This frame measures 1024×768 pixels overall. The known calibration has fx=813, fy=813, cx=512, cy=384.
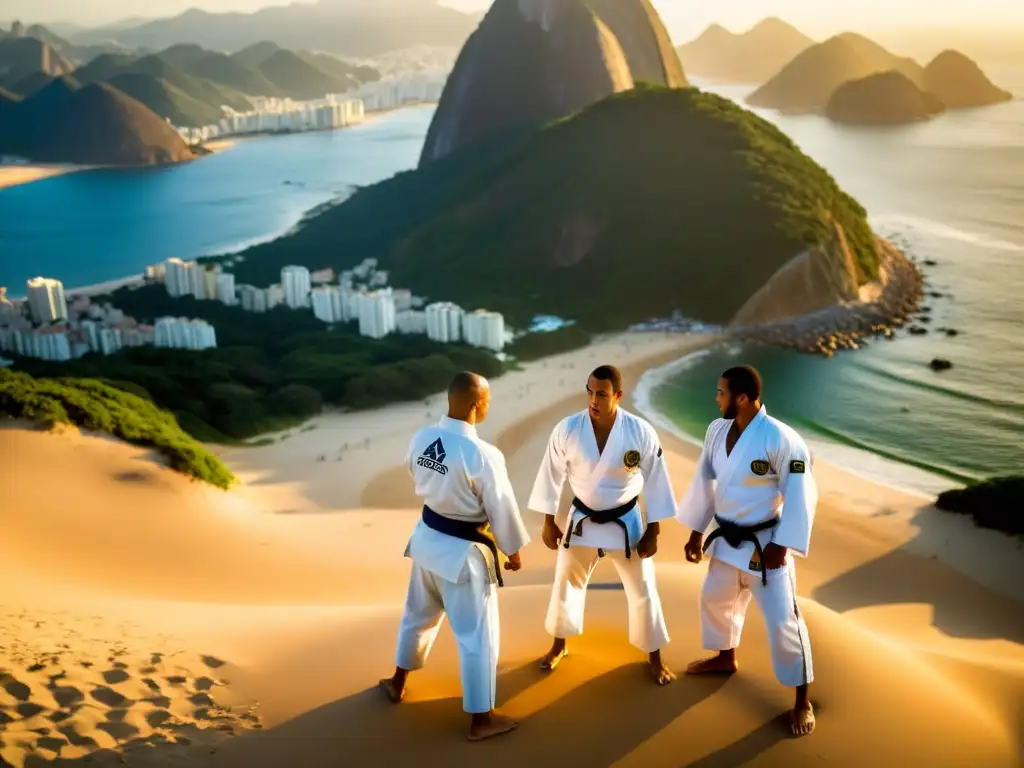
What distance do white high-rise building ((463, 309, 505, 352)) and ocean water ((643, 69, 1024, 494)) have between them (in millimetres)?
4262

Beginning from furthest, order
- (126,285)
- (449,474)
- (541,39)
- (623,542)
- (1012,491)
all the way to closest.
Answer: (541,39) → (126,285) → (1012,491) → (623,542) → (449,474)

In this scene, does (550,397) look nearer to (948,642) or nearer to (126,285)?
(948,642)

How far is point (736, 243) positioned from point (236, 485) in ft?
64.6

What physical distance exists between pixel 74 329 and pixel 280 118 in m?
80.2

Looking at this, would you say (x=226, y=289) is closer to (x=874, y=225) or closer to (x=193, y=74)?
(x=874, y=225)

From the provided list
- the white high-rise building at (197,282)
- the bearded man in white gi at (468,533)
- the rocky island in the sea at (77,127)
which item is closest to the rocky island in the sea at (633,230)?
the white high-rise building at (197,282)

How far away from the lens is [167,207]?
55844mm

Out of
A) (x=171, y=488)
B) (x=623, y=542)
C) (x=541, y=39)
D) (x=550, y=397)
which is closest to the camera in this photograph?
(x=623, y=542)

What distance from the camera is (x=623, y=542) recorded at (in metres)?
4.40

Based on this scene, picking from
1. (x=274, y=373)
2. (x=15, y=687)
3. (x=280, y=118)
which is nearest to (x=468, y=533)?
(x=15, y=687)

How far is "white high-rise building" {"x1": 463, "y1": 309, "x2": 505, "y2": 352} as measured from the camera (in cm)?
2158

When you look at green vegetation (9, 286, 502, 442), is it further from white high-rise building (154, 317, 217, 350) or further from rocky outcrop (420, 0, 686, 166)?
rocky outcrop (420, 0, 686, 166)

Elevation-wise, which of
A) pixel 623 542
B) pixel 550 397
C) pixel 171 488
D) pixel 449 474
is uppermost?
pixel 449 474

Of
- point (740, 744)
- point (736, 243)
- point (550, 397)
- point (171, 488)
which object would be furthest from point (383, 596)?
point (736, 243)
